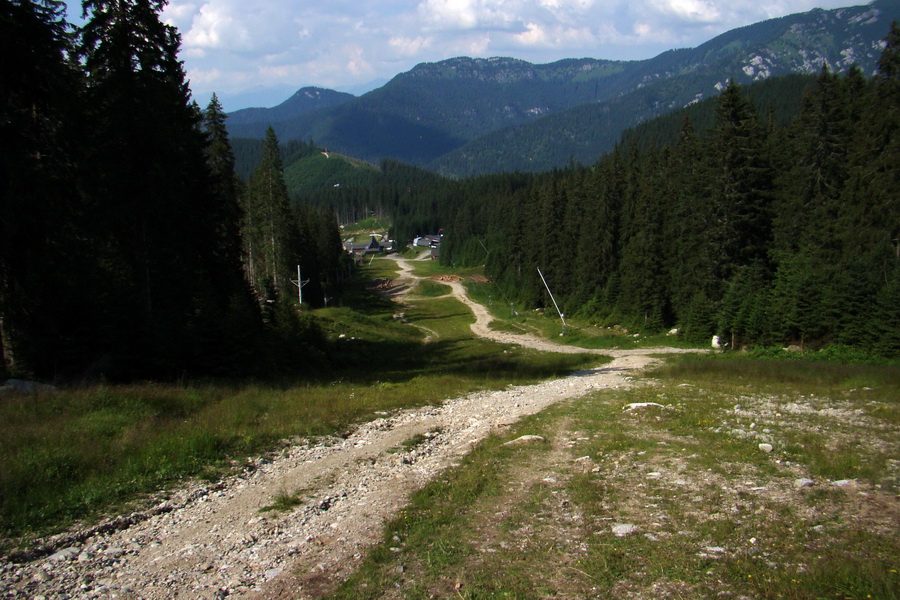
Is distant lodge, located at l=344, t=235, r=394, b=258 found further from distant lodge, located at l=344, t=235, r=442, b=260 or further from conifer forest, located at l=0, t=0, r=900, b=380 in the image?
conifer forest, located at l=0, t=0, r=900, b=380

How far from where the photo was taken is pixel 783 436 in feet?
39.3

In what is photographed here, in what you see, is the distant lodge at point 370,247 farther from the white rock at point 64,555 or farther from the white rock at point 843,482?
the white rock at point 64,555

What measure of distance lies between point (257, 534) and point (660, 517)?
5.50m

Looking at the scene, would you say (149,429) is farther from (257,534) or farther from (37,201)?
(37,201)

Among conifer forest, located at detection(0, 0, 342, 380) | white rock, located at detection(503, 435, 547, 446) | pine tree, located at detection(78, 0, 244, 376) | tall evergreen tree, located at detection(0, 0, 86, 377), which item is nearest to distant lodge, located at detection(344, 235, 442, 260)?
conifer forest, located at detection(0, 0, 342, 380)

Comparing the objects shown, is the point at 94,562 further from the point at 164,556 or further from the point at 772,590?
the point at 772,590

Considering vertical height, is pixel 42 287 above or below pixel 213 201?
below

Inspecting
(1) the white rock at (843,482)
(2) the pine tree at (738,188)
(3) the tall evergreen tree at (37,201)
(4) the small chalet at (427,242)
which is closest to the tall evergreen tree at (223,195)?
(3) the tall evergreen tree at (37,201)

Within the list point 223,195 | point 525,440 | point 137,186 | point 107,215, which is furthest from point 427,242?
point 525,440

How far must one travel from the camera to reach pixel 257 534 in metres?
7.28

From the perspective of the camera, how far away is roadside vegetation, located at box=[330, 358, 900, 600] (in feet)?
19.1

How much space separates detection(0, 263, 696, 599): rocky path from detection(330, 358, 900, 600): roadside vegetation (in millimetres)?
576

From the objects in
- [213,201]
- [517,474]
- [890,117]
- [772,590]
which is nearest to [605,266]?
[890,117]

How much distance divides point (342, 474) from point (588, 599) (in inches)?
217
